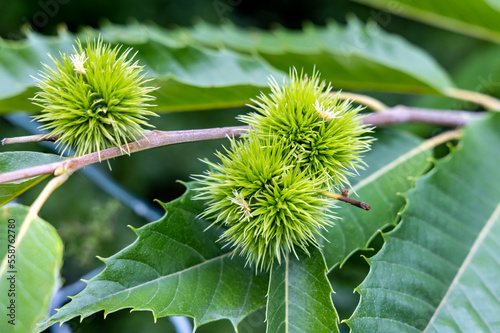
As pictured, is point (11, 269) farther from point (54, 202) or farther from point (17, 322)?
point (54, 202)

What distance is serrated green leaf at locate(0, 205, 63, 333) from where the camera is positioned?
111 cm

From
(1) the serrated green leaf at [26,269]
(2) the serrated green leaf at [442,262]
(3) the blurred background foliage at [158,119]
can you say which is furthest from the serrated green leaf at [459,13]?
(1) the serrated green leaf at [26,269]

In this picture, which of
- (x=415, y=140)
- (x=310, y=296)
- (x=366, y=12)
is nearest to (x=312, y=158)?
(x=310, y=296)

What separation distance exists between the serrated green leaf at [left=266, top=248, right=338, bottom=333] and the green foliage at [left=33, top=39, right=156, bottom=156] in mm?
579

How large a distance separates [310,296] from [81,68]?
86 cm

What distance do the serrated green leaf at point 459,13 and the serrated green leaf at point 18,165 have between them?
2283 mm

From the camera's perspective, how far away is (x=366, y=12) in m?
4.53

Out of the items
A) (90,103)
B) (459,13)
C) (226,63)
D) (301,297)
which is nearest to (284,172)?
(301,297)

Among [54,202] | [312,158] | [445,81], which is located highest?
[445,81]

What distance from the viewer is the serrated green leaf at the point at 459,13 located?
245cm

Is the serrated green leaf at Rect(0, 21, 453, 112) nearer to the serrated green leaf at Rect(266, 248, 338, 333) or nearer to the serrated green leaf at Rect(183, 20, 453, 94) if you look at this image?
the serrated green leaf at Rect(183, 20, 453, 94)

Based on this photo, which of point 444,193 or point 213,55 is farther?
point 213,55

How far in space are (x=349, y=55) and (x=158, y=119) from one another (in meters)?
1.88

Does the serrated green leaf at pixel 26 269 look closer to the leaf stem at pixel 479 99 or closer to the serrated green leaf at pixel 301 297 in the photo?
the serrated green leaf at pixel 301 297
